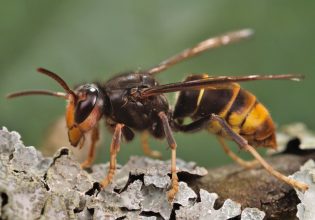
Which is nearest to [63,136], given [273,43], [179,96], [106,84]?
[106,84]

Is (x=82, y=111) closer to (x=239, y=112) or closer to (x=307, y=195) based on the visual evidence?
(x=239, y=112)

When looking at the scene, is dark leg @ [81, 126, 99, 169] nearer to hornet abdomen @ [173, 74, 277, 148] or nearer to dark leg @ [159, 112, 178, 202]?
dark leg @ [159, 112, 178, 202]

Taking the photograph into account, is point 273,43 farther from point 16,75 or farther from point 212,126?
point 16,75

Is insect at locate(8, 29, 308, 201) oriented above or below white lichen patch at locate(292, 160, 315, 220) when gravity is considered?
above

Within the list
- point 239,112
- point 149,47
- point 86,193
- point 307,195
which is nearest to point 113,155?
point 86,193

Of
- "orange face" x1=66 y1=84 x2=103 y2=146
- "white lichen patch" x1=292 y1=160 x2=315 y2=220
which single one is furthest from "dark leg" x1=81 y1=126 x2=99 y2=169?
"white lichen patch" x1=292 y1=160 x2=315 y2=220

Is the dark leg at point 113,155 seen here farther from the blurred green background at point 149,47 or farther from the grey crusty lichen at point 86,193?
the blurred green background at point 149,47
